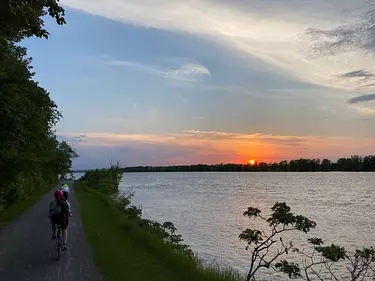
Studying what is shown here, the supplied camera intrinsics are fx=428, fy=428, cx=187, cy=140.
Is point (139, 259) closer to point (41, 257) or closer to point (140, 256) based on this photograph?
point (140, 256)

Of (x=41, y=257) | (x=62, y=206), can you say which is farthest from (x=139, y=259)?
(x=41, y=257)

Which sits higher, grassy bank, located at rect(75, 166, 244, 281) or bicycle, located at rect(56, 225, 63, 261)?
bicycle, located at rect(56, 225, 63, 261)

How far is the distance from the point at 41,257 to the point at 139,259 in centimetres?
275

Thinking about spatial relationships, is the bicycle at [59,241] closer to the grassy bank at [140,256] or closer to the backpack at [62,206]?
the backpack at [62,206]

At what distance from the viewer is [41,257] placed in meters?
11.8

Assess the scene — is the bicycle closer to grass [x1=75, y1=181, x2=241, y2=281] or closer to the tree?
grass [x1=75, y1=181, x2=241, y2=281]

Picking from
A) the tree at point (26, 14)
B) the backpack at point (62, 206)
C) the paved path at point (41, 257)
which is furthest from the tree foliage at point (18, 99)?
the backpack at point (62, 206)

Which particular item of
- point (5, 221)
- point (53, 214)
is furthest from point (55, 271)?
point (5, 221)

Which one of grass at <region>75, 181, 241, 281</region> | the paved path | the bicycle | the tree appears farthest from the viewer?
the bicycle

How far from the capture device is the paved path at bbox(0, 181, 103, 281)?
380 inches

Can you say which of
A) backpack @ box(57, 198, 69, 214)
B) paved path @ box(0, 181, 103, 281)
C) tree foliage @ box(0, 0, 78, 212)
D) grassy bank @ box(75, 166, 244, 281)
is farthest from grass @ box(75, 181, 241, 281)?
tree foliage @ box(0, 0, 78, 212)

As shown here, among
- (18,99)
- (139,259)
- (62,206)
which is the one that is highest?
(18,99)

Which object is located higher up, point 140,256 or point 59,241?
point 59,241

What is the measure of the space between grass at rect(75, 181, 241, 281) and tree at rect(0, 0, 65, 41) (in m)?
5.47
